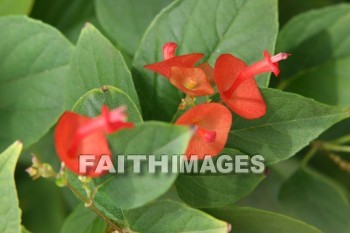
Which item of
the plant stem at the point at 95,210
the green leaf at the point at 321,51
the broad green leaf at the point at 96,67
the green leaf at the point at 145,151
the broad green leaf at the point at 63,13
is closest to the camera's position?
the green leaf at the point at 145,151

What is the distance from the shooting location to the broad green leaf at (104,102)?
698mm

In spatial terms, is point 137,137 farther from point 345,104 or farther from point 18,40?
point 345,104

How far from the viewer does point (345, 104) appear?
3.30 ft

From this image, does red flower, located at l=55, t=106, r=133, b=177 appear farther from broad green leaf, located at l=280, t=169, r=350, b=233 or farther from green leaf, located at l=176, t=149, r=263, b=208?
broad green leaf, located at l=280, t=169, r=350, b=233

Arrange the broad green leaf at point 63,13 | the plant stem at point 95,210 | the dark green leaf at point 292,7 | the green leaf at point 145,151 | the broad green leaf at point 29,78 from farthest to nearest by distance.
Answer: the dark green leaf at point 292,7
the broad green leaf at point 63,13
the broad green leaf at point 29,78
the plant stem at point 95,210
the green leaf at point 145,151

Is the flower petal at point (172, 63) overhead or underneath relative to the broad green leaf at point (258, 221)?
overhead

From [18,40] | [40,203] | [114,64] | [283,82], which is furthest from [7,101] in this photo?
[283,82]

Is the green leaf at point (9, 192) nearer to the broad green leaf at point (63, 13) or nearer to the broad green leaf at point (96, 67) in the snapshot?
the broad green leaf at point (96, 67)

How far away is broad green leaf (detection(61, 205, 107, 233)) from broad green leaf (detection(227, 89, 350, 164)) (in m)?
0.21

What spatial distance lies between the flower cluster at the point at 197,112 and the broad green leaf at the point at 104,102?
0.05 metres

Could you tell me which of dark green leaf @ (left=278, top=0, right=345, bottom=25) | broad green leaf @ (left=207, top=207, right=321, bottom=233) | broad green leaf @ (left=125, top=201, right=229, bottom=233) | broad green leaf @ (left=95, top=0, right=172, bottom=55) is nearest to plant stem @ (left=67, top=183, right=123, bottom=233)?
broad green leaf @ (left=125, top=201, right=229, bottom=233)

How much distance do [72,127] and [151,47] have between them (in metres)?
0.31

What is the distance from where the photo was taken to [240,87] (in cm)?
71

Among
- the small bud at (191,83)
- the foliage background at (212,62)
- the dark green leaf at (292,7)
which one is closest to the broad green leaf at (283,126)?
the foliage background at (212,62)
